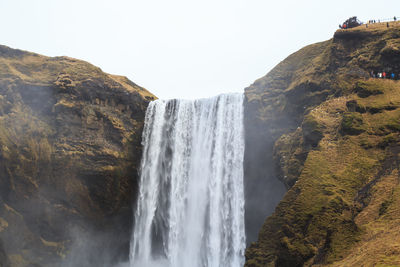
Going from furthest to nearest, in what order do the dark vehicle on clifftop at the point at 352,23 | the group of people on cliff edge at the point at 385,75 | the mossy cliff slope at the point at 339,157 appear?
the dark vehicle on clifftop at the point at 352,23, the group of people on cliff edge at the point at 385,75, the mossy cliff slope at the point at 339,157

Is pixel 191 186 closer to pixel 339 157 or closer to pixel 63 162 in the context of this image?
pixel 63 162

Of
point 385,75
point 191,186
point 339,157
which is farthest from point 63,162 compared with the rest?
point 385,75

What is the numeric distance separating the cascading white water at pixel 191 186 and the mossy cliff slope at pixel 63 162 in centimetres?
176

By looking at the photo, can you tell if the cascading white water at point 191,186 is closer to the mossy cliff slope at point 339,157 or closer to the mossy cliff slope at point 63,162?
the mossy cliff slope at point 63,162

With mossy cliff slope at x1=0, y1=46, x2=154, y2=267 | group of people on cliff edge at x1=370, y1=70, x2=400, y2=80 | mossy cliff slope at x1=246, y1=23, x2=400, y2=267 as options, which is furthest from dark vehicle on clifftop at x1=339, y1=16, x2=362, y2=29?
mossy cliff slope at x1=0, y1=46, x2=154, y2=267

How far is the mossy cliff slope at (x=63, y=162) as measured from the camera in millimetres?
22516

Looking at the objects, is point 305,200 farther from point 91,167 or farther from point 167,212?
point 91,167

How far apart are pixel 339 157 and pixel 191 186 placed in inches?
556

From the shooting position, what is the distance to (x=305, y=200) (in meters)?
12.4

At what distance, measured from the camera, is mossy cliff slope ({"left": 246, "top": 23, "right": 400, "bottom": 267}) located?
1015 cm

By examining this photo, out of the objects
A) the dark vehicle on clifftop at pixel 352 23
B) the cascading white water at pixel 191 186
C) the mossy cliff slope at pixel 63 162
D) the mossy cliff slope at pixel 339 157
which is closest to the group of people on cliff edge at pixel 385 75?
the mossy cliff slope at pixel 339 157

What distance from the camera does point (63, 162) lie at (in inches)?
931

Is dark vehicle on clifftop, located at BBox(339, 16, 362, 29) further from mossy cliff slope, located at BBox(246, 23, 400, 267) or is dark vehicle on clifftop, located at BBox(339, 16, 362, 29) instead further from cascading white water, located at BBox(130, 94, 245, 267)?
cascading white water, located at BBox(130, 94, 245, 267)

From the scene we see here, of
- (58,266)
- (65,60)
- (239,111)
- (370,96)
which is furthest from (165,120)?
(370,96)
